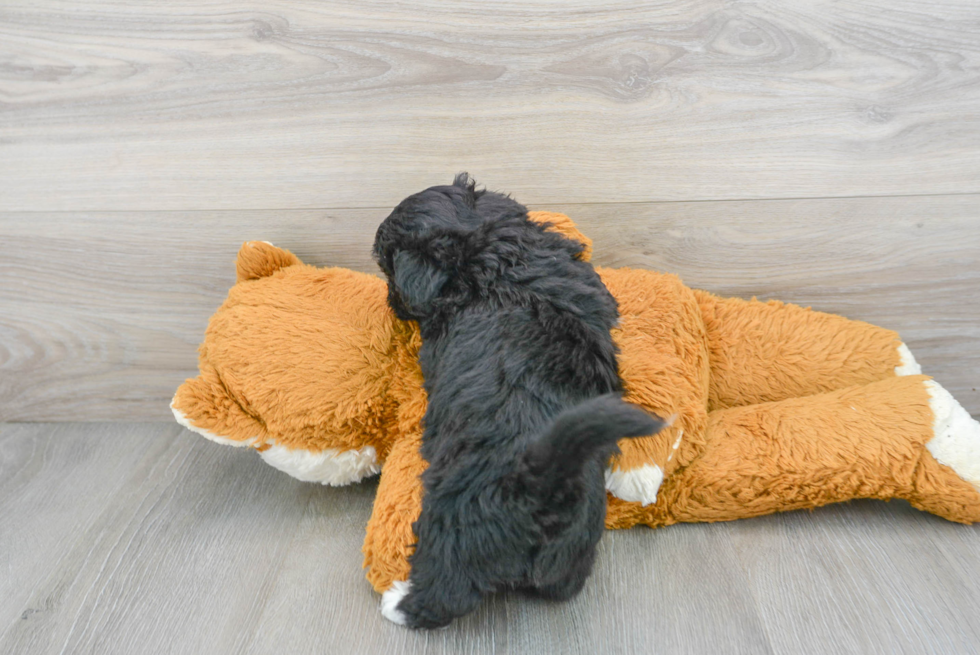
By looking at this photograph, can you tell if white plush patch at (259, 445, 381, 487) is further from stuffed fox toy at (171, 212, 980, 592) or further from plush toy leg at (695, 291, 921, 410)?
plush toy leg at (695, 291, 921, 410)

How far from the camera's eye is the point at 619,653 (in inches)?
25.9

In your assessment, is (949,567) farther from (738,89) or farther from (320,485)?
(320,485)

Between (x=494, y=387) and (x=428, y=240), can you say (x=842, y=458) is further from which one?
(x=428, y=240)

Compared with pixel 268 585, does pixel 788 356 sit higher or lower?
higher

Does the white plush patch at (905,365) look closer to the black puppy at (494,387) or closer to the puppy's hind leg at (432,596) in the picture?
the black puppy at (494,387)

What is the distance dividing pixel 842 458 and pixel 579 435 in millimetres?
420

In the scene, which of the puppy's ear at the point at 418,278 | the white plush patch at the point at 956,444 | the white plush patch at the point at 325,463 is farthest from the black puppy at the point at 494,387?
the white plush patch at the point at 956,444

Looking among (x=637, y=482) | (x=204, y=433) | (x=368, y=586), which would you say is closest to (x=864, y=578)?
(x=637, y=482)

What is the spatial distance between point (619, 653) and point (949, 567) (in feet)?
1.34

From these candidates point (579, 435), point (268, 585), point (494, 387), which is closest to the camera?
point (579, 435)

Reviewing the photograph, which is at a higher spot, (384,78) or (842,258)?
(384,78)

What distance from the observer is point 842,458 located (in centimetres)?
77

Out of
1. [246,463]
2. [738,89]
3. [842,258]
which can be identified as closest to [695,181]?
[738,89]

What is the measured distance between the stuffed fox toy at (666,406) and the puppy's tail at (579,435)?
0.15 meters
